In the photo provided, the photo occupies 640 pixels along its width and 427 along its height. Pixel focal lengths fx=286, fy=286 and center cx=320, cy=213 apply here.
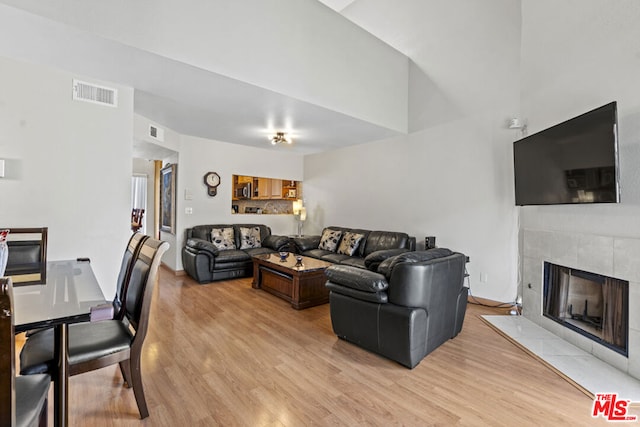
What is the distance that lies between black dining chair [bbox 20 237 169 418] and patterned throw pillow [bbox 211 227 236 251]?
3326 mm

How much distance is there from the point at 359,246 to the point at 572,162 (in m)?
3.10

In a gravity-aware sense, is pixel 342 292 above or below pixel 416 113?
below

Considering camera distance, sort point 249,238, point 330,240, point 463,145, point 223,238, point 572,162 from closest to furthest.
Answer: point 572,162, point 463,145, point 223,238, point 330,240, point 249,238

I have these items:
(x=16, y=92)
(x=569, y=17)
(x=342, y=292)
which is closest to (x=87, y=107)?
(x=16, y=92)

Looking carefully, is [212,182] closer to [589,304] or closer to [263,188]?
[263,188]

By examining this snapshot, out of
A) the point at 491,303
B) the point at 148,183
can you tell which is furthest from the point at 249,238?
the point at 148,183

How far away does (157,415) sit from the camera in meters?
1.71

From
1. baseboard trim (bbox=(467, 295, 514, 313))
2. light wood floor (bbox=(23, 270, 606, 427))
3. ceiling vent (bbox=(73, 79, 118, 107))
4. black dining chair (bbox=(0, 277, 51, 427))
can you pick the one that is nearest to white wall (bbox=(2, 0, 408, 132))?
ceiling vent (bbox=(73, 79, 118, 107))

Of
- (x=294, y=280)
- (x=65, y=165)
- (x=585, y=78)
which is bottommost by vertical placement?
(x=294, y=280)

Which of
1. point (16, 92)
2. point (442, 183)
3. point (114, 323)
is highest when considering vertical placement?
point (16, 92)

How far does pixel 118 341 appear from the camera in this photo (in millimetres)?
1609

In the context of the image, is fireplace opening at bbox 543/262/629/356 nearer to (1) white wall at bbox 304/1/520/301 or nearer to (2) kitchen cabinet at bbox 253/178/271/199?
(1) white wall at bbox 304/1/520/301

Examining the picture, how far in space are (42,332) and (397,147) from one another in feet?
15.9

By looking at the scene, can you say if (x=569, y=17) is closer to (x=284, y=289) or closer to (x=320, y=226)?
(x=284, y=289)
